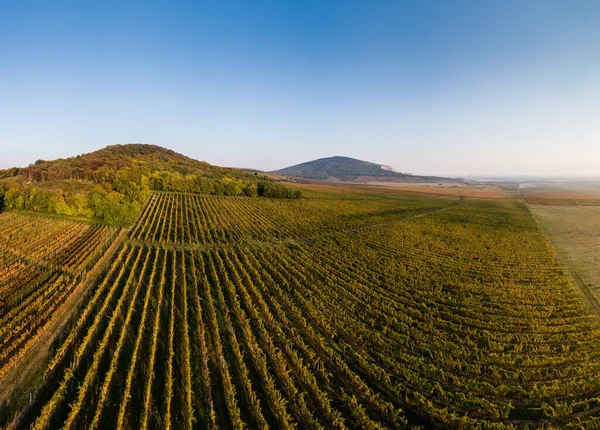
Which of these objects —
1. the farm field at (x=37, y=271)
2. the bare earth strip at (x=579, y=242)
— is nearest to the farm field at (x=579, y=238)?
the bare earth strip at (x=579, y=242)

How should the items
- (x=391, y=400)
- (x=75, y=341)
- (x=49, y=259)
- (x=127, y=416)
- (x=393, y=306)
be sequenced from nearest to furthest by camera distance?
(x=127, y=416) → (x=391, y=400) → (x=75, y=341) → (x=393, y=306) → (x=49, y=259)

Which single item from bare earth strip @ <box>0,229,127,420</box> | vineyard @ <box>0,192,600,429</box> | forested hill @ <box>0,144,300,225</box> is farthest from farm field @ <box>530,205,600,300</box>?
forested hill @ <box>0,144,300,225</box>

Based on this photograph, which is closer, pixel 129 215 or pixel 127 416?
pixel 127 416

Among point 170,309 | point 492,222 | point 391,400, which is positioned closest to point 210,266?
point 170,309

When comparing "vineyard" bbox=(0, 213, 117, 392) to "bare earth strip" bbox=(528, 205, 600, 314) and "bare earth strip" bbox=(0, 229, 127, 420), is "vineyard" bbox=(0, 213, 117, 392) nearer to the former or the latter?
"bare earth strip" bbox=(0, 229, 127, 420)

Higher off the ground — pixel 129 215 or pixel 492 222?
pixel 129 215

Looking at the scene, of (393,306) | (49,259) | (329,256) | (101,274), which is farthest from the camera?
(329,256)

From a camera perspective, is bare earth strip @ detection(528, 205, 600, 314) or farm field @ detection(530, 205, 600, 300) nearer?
bare earth strip @ detection(528, 205, 600, 314)

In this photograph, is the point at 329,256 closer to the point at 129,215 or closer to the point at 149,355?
the point at 149,355
